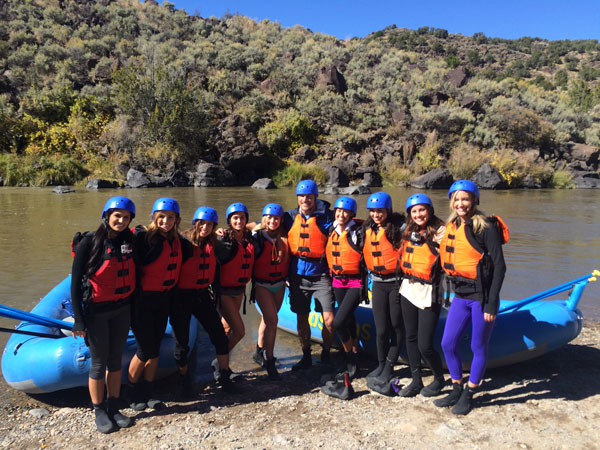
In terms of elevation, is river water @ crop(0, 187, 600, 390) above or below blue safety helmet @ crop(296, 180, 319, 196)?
below

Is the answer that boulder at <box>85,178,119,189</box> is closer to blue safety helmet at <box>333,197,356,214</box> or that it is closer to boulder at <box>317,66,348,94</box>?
boulder at <box>317,66,348,94</box>

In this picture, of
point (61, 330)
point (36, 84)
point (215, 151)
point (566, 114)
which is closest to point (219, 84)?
point (215, 151)

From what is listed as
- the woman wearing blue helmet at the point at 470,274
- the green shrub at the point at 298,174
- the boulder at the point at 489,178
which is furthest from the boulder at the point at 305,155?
the woman wearing blue helmet at the point at 470,274

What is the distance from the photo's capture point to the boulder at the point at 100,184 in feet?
59.2

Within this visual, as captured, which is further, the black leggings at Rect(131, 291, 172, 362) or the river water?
the river water

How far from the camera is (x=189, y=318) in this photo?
3.09 m

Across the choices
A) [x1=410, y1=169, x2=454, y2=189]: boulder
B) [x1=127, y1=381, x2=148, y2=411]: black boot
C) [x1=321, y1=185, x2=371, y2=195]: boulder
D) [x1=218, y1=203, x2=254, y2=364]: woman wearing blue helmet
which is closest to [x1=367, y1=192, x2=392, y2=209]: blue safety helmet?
[x1=218, y1=203, x2=254, y2=364]: woman wearing blue helmet

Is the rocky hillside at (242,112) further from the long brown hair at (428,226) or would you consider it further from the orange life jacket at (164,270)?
the long brown hair at (428,226)

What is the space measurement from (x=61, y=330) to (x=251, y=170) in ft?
62.6

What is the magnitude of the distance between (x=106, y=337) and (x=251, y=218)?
941 centimetres

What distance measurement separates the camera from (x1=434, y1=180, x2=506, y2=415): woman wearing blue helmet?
268 centimetres

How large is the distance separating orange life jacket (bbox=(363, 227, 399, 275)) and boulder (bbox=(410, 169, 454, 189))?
18.1m

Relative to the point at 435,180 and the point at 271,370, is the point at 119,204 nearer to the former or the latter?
the point at 271,370

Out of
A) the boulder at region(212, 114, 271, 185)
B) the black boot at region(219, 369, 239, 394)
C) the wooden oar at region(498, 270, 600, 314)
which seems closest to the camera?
the black boot at region(219, 369, 239, 394)
